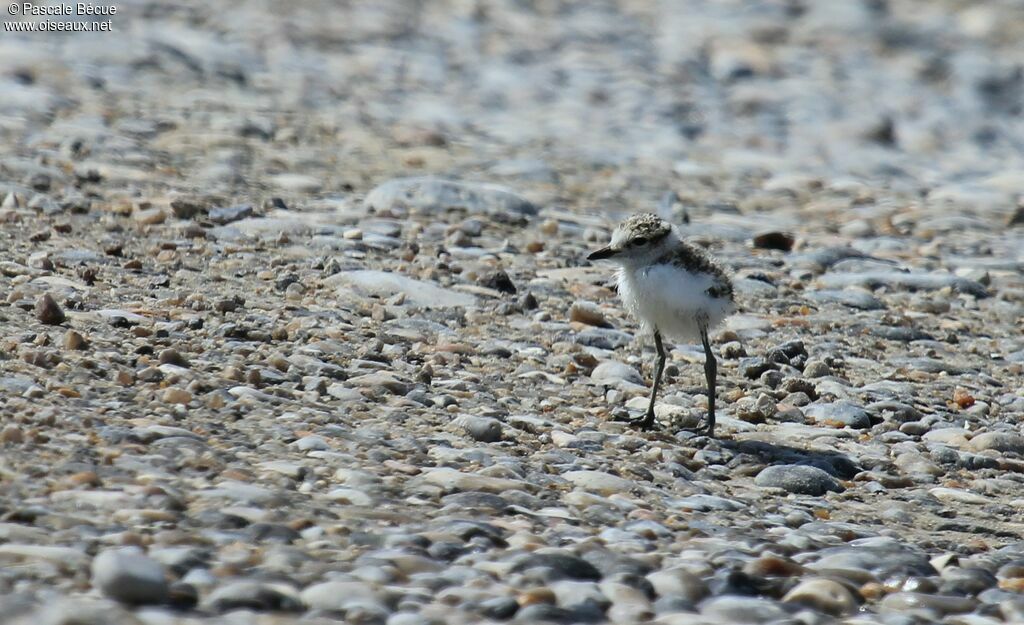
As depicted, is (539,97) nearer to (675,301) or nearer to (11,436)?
(675,301)

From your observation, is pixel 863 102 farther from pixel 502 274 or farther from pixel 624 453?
pixel 624 453

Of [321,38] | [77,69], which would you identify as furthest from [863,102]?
[77,69]

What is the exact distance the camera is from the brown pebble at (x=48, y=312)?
6.19 meters

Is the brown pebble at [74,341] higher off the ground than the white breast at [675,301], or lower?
lower

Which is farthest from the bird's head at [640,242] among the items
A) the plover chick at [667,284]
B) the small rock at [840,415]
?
the small rock at [840,415]

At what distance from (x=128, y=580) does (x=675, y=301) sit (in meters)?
3.06

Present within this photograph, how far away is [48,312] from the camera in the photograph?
6188 mm

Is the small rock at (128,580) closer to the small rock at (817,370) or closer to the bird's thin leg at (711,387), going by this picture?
the bird's thin leg at (711,387)

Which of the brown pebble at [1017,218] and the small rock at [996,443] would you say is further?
the brown pebble at [1017,218]

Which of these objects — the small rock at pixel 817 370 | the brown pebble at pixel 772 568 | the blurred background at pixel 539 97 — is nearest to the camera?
the brown pebble at pixel 772 568

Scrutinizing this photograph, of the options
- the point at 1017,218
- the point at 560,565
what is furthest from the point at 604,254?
the point at 1017,218

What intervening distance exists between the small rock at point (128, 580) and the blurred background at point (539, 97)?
18.3ft

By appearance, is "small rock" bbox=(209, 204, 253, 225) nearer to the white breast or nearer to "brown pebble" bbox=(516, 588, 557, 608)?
the white breast

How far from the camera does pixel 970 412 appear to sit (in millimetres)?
6699
